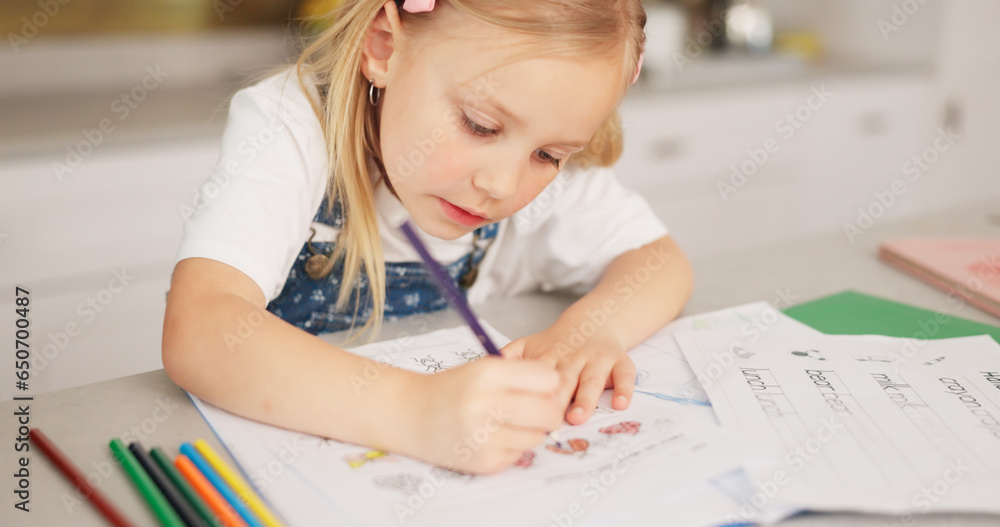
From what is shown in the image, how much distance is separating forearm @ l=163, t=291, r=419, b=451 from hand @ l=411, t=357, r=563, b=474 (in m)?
0.02

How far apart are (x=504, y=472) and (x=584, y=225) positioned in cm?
47

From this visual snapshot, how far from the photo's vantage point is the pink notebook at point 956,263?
0.82 metres

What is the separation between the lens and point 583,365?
637 mm

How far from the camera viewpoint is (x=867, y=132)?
2.37 meters

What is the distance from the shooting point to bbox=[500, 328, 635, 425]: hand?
0.58 m

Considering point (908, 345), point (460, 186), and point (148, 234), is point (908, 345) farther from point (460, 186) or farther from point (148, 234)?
point (148, 234)

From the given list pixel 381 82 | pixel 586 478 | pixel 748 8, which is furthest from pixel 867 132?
pixel 586 478

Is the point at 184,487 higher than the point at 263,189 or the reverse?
the reverse

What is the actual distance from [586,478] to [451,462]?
0.28 feet
